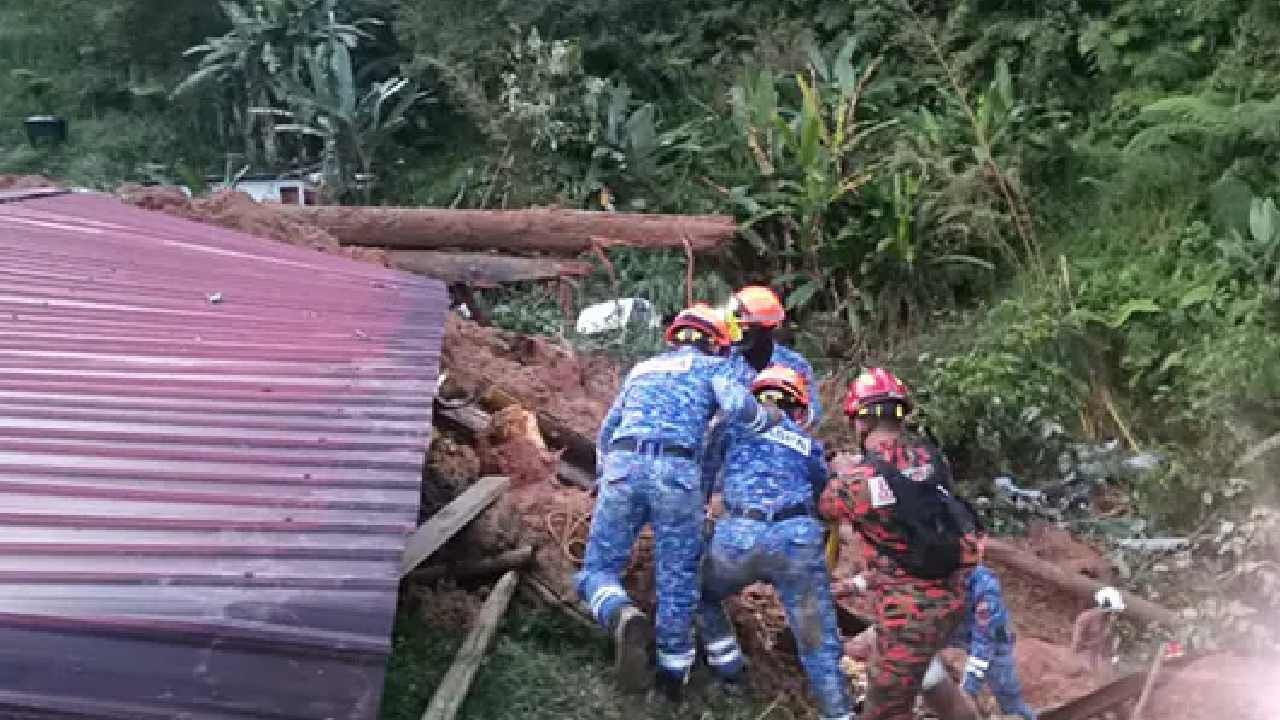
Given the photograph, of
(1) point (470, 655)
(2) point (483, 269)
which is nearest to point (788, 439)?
(1) point (470, 655)

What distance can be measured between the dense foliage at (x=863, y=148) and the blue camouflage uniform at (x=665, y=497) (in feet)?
14.5

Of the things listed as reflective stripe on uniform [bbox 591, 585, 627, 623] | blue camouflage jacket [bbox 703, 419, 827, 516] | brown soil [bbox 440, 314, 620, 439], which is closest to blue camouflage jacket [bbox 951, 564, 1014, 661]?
blue camouflage jacket [bbox 703, 419, 827, 516]

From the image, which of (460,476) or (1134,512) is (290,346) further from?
(1134,512)

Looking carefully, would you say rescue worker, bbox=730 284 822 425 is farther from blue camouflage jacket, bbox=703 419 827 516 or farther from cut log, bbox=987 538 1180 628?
cut log, bbox=987 538 1180 628

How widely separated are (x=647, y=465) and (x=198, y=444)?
2327 mm

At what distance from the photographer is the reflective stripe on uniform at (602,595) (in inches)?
245

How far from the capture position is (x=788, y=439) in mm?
6328

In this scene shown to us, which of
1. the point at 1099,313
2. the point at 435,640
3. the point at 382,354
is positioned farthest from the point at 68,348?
the point at 1099,313

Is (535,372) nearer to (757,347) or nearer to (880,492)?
(757,347)

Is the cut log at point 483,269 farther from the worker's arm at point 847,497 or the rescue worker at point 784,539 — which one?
the worker's arm at point 847,497

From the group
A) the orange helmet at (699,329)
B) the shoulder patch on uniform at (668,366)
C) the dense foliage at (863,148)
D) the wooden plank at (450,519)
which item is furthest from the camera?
the dense foliage at (863,148)

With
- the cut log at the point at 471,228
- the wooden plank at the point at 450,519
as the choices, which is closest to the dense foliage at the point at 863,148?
the cut log at the point at 471,228

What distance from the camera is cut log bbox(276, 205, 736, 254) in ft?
40.0

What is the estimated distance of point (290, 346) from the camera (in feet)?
18.6
